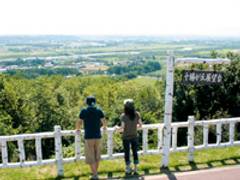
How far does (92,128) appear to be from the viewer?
7.91 meters

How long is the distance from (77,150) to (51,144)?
75.3ft

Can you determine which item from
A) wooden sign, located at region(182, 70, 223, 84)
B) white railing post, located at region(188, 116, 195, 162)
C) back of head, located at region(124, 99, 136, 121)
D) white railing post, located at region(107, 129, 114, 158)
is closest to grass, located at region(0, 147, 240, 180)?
white railing post, located at region(188, 116, 195, 162)

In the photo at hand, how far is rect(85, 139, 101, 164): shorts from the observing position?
8.02 m

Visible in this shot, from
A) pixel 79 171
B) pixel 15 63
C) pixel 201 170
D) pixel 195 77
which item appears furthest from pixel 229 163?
pixel 15 63

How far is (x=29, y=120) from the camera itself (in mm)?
37031

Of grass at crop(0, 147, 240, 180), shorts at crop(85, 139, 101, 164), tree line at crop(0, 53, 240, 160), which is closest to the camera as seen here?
shorts at crop(85, 139, 101, 164)

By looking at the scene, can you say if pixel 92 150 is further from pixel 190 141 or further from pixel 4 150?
pixel 190 141

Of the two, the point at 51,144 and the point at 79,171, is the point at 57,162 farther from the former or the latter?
the point at 51,144

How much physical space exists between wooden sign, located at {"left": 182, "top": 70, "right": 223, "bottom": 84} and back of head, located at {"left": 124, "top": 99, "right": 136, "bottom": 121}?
1461 mm

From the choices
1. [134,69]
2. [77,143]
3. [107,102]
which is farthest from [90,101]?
[134,69]

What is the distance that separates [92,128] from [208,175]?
2.98m

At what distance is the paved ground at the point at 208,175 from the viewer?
848cm

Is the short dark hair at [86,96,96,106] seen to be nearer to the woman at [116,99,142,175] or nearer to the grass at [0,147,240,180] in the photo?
the woman at [116,99,142,175]

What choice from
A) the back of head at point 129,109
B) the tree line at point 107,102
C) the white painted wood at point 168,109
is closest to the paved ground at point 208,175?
the white painted wood at point 168,109
